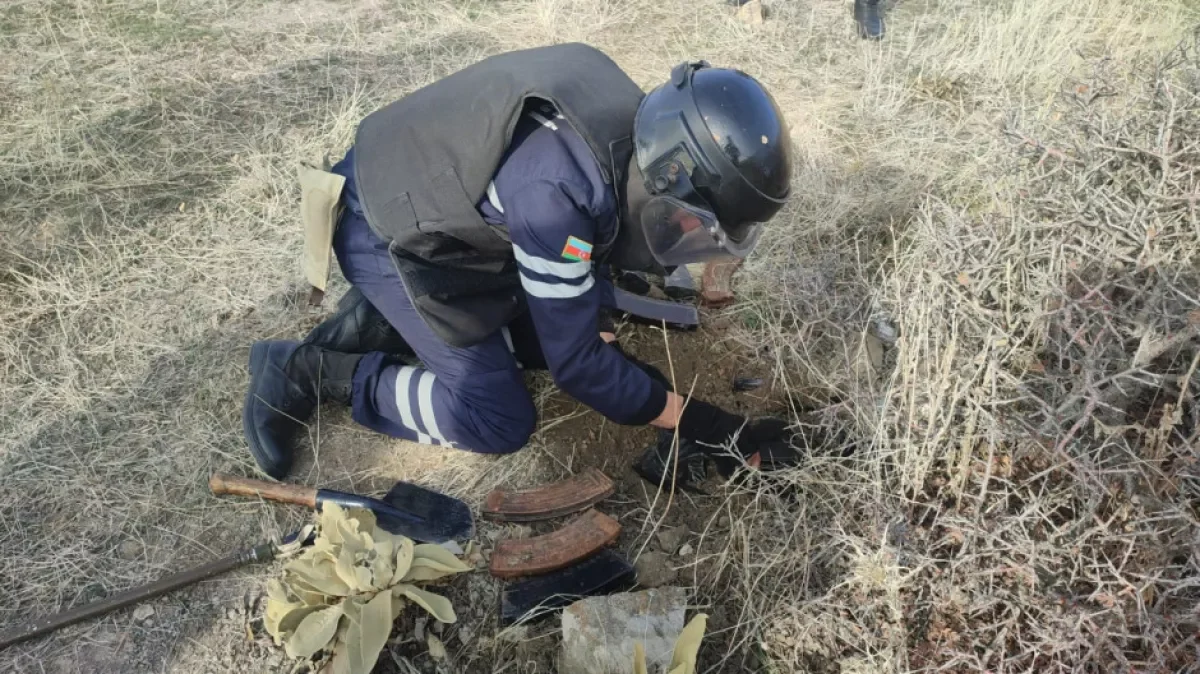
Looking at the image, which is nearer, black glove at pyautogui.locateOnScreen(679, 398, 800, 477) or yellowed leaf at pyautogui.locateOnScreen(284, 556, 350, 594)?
yellowed leaf at pyautogui.locateOnScreen(284, 556, 350, 594)

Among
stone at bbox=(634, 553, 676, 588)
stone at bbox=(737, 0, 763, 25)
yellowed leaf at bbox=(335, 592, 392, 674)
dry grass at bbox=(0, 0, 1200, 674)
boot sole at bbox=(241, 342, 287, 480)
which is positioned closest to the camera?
dry grass at bbox=(0, 0, 1200, 674)

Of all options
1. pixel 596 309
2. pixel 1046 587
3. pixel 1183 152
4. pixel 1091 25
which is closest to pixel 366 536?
pixel 596 309

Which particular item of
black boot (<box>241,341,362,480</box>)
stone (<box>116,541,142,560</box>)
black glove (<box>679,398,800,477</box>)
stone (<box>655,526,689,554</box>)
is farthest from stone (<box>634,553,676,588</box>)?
stone (<box>116,541,142,560</box>)

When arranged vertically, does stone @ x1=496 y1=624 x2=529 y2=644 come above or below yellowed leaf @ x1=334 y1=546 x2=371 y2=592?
below

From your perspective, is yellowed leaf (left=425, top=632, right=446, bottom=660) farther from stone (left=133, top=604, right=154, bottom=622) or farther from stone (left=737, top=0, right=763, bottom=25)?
stone (left=737, top=0, right=763, bottom=25)

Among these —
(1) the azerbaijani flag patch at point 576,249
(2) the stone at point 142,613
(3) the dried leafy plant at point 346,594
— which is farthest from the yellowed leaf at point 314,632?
(1) the azerbaijani flag patch at point 576,249

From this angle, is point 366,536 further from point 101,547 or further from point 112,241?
point 112,241

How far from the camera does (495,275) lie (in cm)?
271

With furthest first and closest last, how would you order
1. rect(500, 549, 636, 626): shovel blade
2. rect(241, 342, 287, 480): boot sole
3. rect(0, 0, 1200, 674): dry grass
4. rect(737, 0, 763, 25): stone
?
rect(737, 0, 763, 25): stone
rect(241, 342, 287, 480): boot sole
rect(500, 549, 636, 626): shovel blade
rect(0, 0, 1200, 674): dry grass

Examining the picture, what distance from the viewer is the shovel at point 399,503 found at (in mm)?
2533

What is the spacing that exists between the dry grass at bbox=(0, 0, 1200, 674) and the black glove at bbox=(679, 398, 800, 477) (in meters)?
0.11

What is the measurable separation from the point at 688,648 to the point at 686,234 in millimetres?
1130

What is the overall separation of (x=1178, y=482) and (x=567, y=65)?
1.91 meters

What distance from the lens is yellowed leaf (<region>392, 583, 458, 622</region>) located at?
2.18 metres
